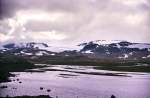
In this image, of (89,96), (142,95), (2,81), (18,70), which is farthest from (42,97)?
(18,70)

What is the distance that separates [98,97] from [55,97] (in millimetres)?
4886

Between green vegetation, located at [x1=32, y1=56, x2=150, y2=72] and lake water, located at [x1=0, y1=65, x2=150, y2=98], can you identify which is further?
green vegetation, located at [x1=32, y1=56, x2=150, y2=72]

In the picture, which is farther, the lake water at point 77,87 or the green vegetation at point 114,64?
the green vegetation at point 114,64

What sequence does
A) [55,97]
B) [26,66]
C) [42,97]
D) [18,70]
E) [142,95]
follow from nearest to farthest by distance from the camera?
[42,97] < [55,97] < [142,95] < [18,70] < [26,66]

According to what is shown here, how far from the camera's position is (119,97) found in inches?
1441

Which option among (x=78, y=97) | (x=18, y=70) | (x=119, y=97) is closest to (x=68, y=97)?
(x=78, y=97)

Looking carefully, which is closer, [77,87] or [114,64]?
[77,87]

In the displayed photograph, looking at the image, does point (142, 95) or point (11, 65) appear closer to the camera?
point (142, 95)

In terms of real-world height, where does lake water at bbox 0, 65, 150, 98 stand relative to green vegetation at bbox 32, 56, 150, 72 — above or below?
below

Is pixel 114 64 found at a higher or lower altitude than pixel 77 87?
higher

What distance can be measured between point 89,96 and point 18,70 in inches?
1632

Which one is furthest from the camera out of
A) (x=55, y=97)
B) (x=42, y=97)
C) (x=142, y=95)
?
(x=142, y=95)

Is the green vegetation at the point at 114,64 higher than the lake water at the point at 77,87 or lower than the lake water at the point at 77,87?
higher

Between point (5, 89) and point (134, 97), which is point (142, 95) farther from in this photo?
point (5, 89)
